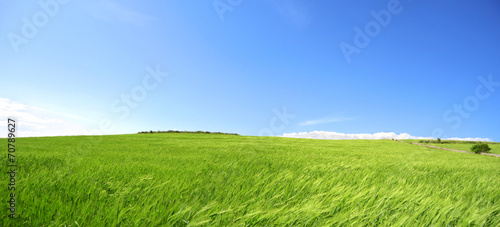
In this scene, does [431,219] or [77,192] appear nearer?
[431,219]

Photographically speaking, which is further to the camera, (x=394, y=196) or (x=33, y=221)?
(x=394, y=196)

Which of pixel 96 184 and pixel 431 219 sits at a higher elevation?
pixel 96 184

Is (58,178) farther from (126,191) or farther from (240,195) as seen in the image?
(240,195)

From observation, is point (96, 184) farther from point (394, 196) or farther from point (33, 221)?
point (394, 196)

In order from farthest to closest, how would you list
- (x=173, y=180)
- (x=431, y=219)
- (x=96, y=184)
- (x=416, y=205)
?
(x=173, y=180) → (x=96, y=184) → (x=416, y=205) → (x=431, y=219)

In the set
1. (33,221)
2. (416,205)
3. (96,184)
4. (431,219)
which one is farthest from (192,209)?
(416,205)

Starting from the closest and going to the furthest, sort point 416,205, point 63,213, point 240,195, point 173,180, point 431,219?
point 63,213 < point 431,219 < point 416,205 < point 240,195 < point 173,180

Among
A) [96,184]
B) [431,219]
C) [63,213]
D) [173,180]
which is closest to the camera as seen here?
[63,213]

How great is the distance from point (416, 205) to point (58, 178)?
15.4 feet

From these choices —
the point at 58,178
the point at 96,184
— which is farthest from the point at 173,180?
the point at 58,178

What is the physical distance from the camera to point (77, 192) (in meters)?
2.58

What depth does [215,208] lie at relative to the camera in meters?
2.05

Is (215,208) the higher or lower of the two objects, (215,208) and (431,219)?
the higher

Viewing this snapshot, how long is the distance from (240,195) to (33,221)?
6.19ft
